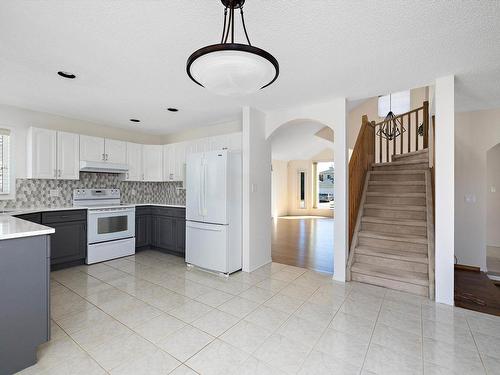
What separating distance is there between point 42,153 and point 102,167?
0.83m

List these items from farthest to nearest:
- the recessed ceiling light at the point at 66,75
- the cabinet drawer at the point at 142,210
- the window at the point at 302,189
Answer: the window at the point at 302,189 → the cabinet drawer at the point at 142,210 → the recessed ceiling light at the point at 66,75

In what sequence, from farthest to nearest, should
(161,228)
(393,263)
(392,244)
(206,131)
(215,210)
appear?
(206,131) → (161,228) → (215,210) → (392,244) → (393,263)

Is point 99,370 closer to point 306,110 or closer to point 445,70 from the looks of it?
point 306,110

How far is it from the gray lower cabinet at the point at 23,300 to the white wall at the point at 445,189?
3718mm

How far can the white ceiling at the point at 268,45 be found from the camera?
1.69m

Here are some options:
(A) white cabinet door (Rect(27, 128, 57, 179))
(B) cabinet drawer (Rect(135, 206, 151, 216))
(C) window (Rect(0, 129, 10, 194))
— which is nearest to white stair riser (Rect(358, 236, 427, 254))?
(B) cabinet drawer (Rect(135, 206, 151, 216))

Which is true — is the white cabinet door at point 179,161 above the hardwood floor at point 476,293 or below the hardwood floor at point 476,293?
above

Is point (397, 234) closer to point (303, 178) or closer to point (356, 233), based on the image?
point (356, 233)

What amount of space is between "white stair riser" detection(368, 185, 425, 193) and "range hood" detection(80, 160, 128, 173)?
4.64 m

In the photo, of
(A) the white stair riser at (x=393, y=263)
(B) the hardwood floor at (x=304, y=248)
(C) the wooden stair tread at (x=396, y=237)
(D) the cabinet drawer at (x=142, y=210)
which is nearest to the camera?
(A) the white stair riser at (x=393, y=263)

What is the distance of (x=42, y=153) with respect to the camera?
3812 mm

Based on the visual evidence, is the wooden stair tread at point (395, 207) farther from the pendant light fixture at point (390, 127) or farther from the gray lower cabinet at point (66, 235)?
the gray lower cabinet at point (66, 235)

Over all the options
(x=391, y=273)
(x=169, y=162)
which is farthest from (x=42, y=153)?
(x=391, y=273)

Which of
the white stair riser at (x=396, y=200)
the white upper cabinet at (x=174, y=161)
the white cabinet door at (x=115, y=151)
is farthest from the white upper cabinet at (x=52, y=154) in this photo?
the white stair riser at (x=396, y=200)
